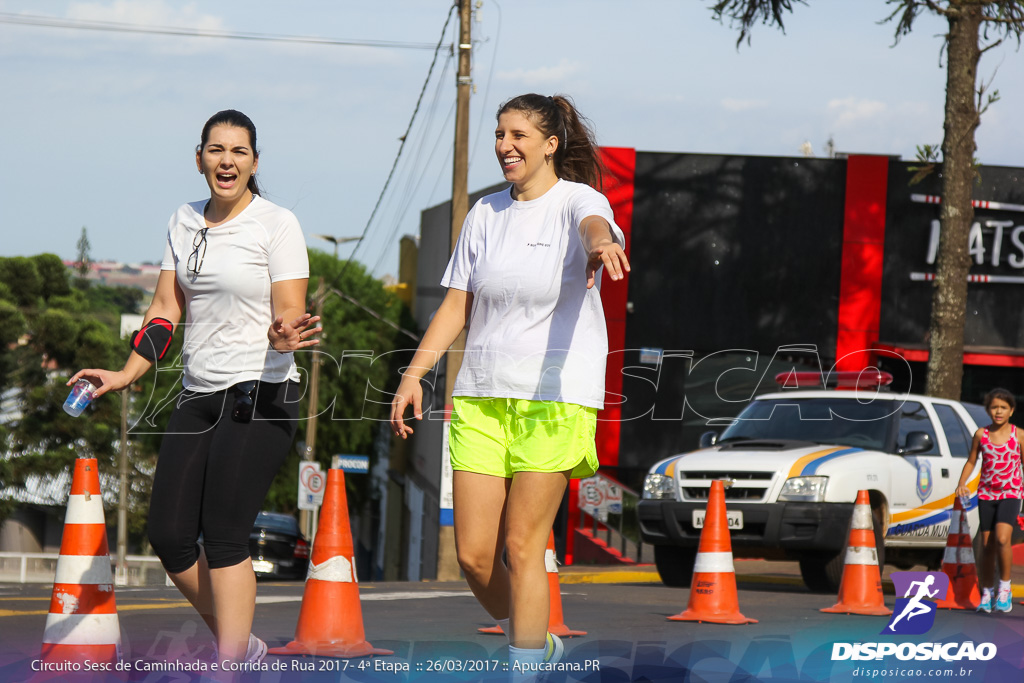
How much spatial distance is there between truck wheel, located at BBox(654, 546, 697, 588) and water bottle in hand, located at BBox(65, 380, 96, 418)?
843 centimetres

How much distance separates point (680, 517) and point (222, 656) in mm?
7432

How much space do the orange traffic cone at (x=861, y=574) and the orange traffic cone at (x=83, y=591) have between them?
18.8ft

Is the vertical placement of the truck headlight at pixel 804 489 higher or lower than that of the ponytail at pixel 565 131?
lower

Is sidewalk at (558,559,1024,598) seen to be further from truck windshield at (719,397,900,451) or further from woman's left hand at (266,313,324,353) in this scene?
woman's left hand at (266,313,324,353)

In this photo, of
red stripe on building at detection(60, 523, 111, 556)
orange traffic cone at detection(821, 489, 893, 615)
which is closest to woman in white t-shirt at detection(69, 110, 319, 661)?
red stripe on building at detection(60, 523, 111, 556)

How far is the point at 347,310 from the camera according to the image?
148 feet

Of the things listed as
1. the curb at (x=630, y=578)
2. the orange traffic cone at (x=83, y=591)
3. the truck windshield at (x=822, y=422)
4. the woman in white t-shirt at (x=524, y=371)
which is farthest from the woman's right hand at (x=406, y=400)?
the curb at (x=630, y=578)

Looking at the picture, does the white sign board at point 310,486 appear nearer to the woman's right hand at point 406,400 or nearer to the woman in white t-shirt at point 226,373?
the woman in white t-shirt at point 226,373

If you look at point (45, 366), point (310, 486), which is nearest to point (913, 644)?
point (310, 486)

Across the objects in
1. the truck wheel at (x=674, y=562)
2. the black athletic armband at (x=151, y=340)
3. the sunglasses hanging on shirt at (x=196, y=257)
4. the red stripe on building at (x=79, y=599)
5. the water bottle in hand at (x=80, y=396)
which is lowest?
the truck wheel at (x=674, y=562)

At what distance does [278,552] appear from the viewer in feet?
69.4

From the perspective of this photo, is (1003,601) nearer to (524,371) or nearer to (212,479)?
(524,371)

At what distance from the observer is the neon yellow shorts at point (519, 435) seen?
4.49 meters

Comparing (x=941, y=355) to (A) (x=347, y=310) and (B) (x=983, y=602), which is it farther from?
(A) (x=347, y=310)
